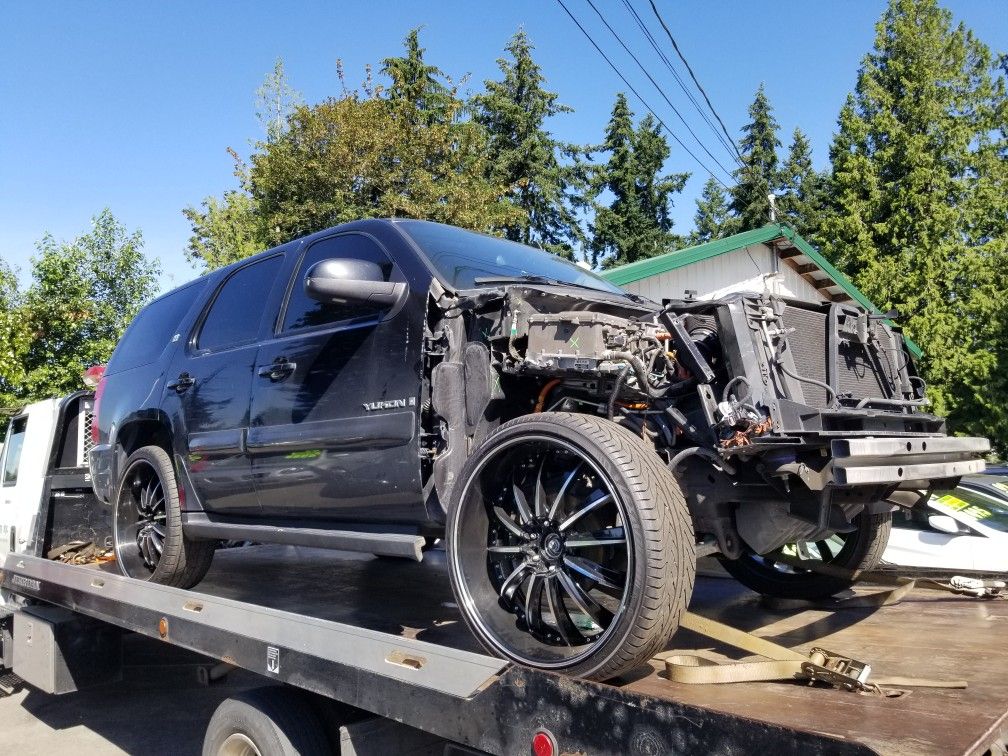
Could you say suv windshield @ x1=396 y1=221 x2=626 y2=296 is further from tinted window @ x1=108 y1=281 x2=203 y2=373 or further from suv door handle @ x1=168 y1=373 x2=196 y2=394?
tinted window @ x1=108 y1=281 x2=203 y2=373

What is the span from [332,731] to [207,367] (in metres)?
2.16

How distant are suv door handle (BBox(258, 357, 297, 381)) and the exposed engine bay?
90 centimetres

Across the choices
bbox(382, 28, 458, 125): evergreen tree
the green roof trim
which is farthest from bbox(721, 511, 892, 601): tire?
bbox(382, 28, 458, 125): evergreen tree

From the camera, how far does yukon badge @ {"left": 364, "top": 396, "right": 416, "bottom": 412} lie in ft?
11.8

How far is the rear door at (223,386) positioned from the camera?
447 cm

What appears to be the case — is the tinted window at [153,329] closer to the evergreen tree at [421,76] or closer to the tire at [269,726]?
the tire at [269,726]

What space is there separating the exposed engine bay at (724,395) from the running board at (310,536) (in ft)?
0.89

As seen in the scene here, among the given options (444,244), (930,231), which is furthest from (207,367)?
(930,231)

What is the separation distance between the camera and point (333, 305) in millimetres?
4090

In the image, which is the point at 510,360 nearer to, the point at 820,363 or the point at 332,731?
the point at 820,363

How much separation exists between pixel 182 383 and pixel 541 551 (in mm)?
2815

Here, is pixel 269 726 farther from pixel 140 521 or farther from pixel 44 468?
pixel 44 468

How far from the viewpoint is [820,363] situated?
3.11m

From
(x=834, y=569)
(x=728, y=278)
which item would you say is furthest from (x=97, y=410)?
(x=728, y=278)
